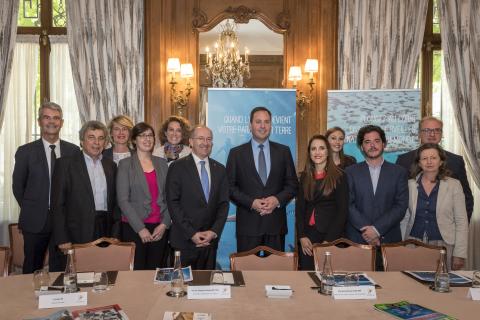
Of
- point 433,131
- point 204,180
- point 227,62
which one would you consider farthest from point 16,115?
point 433,131

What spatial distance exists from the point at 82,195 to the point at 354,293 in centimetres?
221

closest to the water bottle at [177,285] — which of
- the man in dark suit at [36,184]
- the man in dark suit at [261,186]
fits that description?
the man in dark suit at [261,186]

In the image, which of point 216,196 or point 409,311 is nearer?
point 409,311

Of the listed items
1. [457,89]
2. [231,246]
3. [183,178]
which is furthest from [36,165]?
[457,89]

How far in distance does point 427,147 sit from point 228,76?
2876 millimetres

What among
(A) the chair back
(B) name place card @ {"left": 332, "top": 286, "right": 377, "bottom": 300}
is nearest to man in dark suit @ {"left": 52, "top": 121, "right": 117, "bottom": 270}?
(A) the chair back

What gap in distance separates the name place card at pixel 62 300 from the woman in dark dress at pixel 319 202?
1902mm

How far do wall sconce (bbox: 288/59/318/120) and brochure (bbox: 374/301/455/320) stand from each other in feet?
12.7

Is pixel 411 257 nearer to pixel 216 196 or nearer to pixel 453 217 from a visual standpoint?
pixel 453 217

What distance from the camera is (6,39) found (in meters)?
5.52

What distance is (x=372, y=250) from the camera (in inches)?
121

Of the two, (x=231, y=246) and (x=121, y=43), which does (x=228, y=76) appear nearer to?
(x=121, y=43)

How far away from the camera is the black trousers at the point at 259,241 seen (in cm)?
385

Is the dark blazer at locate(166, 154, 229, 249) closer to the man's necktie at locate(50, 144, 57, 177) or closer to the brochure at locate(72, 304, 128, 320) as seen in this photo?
the man's necktie at locate(50, 144, 57, 177)
